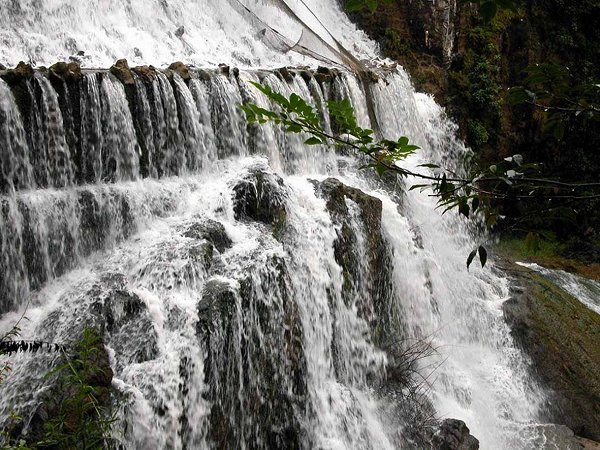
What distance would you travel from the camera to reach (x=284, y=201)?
6750 millimetres

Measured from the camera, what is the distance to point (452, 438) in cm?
575

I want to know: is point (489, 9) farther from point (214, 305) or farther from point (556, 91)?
point (214, 305)

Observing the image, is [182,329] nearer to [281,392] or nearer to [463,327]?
[281,392]

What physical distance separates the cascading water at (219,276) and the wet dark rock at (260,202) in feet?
0.06

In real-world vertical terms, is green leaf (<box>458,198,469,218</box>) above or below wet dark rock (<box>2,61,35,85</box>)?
below

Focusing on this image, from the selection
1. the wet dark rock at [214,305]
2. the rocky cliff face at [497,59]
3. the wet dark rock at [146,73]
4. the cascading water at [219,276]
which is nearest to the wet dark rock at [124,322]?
the cascading water at [219,276]

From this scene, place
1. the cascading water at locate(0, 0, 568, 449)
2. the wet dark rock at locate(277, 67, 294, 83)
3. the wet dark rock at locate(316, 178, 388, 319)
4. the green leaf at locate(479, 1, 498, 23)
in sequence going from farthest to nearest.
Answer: the wet dark rock at locate(277, 67, 294, 83) → the wet dark rock at locate(316, 178, 388, 319) → the cascading water at locate(0, 0, 568, 449) → the green leaf at locate(479, 1, 498, 23)

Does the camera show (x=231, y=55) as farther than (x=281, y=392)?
Yes

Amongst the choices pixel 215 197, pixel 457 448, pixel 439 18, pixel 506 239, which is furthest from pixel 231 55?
pixel 457 448

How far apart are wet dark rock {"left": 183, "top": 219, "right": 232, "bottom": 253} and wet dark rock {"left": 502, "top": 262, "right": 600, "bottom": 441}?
3.91 m

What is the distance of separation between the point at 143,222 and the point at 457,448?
174 inches

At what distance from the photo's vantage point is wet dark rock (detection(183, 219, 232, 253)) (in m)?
5.94

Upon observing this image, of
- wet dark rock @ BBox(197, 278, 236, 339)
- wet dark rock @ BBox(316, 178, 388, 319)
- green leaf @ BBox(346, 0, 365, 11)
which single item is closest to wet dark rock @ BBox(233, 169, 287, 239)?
wet dark rock @ BBox(316, 178, 388, 319)

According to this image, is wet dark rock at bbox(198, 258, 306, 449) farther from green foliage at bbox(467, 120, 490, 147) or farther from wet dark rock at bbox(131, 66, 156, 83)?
green foliage at bbox(467, 120, 490, 147)
